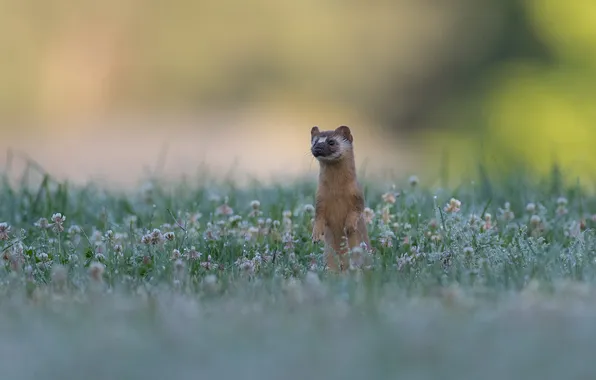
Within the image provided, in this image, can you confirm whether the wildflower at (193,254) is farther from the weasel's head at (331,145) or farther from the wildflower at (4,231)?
the wildflower at (4,231)

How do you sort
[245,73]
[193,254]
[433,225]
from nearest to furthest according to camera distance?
[193,254]
[433,225]
[245,73]

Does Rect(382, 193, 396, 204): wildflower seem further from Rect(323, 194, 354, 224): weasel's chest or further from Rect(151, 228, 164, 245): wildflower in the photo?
Rect(151, 228, 164, 245): wildflower

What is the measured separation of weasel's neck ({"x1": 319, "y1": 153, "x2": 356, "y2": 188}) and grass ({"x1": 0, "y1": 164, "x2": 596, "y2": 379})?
38 centimetres

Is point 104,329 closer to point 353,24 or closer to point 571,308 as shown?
point 571,308

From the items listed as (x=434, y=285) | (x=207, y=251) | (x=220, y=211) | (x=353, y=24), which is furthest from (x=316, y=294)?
(x=353, y=24)

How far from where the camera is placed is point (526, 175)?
27.8 feet

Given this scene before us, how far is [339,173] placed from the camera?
5254 mm

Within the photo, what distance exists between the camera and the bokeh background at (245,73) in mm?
21641

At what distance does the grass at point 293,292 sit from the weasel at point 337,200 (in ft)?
0.50

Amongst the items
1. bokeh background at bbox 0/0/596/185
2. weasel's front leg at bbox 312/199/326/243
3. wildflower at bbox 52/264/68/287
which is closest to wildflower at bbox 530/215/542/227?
weasel's front leg at bbox 312/199/326/243

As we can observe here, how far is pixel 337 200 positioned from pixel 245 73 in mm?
18168

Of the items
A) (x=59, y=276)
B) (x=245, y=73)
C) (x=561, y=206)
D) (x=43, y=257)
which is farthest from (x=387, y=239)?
(x=245, y=73)

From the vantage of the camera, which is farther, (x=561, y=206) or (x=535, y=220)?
(x=561, y=206)

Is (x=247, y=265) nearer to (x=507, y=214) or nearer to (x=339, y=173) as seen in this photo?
(x=339, y=173)
